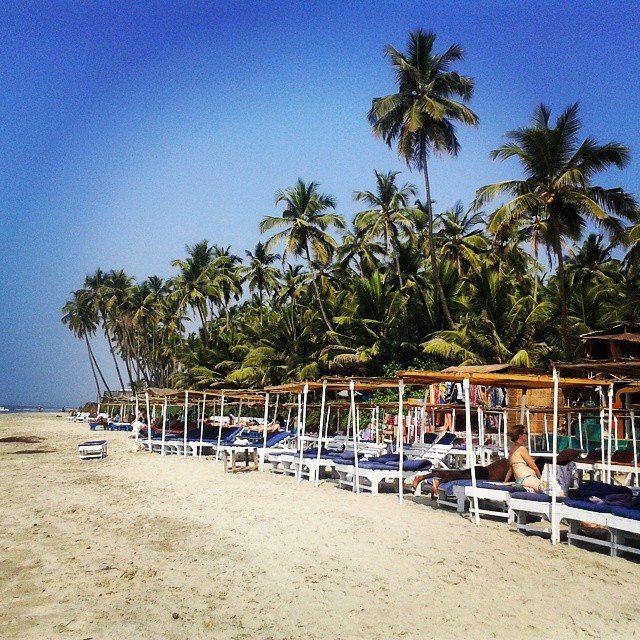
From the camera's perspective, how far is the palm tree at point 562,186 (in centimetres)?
1980

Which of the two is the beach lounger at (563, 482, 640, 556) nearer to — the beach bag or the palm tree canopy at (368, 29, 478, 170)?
the beach bag

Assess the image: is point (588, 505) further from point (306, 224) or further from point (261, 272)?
point (261, 272)

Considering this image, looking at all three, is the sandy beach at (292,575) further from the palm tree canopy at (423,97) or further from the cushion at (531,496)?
the palm tree canopy at (423,97)

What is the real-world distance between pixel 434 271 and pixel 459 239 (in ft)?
23.0

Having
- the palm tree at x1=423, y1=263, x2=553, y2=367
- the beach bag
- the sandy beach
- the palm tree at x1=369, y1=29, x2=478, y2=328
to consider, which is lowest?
the sandy beach

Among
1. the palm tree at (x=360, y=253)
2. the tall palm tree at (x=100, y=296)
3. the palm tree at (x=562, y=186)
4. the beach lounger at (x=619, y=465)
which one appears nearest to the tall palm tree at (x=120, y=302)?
the tall palm tree at (x=100, y=296)

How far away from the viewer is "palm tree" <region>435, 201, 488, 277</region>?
31234 millimetres

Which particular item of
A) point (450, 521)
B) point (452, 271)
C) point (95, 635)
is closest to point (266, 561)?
point (95, 635)

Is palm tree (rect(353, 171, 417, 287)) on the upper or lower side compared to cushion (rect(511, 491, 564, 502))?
upper

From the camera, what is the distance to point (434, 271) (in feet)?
81.7

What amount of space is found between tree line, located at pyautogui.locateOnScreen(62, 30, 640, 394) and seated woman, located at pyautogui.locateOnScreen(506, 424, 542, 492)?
11473mm

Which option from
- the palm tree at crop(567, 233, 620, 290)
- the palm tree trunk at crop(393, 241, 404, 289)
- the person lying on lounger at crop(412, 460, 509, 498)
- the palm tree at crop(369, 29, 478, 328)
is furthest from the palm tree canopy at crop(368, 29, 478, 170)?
the person lying on lounger at crop(412, 460, 509, 498)

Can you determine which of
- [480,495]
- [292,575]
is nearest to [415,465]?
[480,495]

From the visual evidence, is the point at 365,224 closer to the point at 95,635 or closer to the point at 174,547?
the point at 174,547
